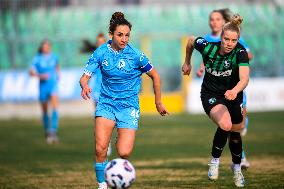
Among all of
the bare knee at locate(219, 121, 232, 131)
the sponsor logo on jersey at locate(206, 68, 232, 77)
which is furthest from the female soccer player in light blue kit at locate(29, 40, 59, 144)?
the bare knee at locate(219, 121, 232, 131)

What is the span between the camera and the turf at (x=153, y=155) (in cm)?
1231

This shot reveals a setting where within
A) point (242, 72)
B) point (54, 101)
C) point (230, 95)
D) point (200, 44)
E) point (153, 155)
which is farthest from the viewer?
point (54, 101)

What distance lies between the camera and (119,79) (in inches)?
420

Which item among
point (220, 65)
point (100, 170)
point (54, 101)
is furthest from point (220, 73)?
point (54, 101)

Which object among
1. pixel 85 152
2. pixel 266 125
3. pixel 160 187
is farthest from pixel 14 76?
pixel 160 187

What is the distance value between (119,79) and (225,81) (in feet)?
5.63

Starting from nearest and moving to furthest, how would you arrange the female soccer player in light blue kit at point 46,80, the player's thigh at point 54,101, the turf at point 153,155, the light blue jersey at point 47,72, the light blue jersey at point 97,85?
the turf at point 153,155
the light blue jersey at point 97,85
the player's thigh at point 54,101
the female soccer player in light blue kit at point 46,80
the light blue jersey at point 47,72

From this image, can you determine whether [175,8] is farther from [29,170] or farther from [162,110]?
[162,110]

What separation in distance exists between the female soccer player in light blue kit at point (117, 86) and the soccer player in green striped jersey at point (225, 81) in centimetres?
103

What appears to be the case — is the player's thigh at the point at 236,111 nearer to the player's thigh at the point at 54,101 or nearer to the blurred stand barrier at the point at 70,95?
the player's thigh at the point at 54,101

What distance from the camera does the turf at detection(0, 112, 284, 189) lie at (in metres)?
12.3

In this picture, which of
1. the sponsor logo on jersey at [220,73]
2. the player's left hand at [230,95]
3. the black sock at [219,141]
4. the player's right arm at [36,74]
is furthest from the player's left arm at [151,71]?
the player's right arm at [36,74]

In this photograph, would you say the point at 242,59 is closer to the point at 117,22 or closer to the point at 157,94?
the point at 157,94

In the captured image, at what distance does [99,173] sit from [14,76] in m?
21.0
